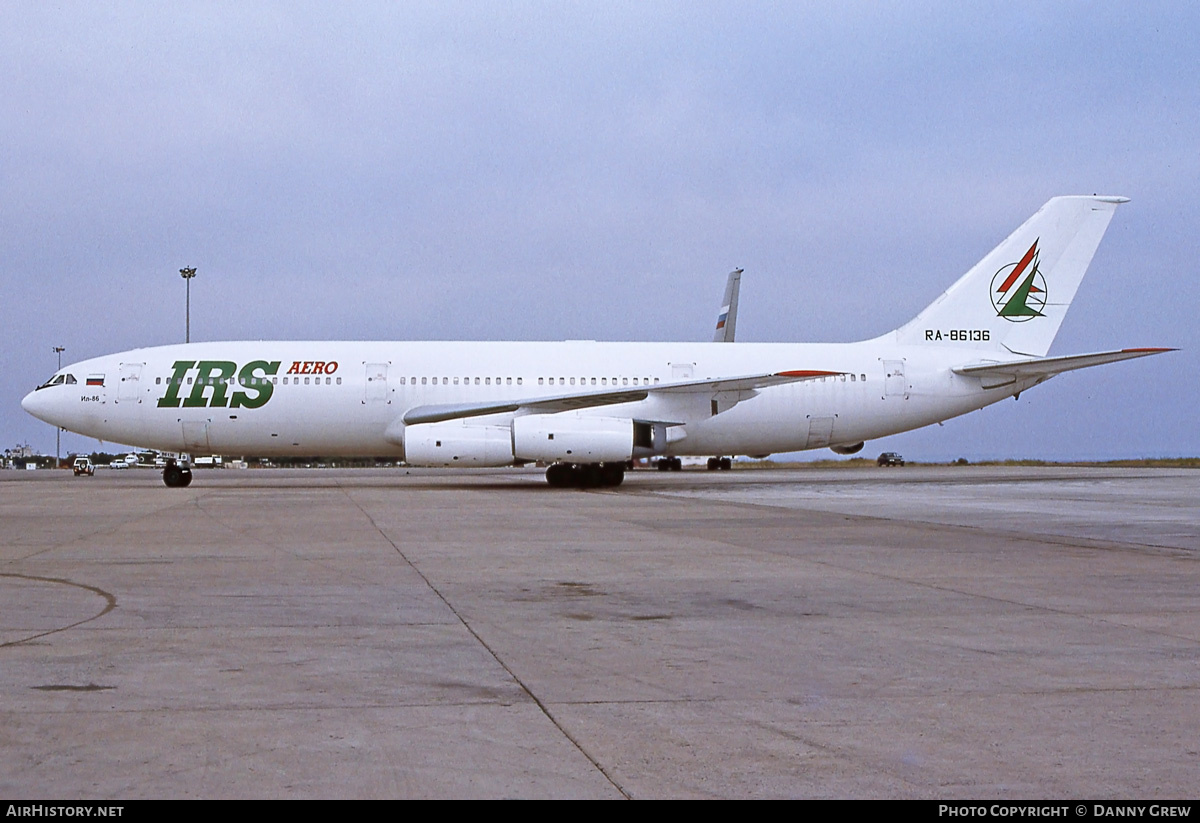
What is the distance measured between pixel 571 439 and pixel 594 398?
1137 millimetres

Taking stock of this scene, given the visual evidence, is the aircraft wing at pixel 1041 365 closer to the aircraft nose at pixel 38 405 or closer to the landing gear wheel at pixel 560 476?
the landing gear wheel at pixel 560 476

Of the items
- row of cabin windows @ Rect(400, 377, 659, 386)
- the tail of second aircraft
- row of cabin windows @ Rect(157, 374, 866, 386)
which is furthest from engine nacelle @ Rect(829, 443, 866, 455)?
row of cabin windows @ Rect(400, 377, 659, 386)

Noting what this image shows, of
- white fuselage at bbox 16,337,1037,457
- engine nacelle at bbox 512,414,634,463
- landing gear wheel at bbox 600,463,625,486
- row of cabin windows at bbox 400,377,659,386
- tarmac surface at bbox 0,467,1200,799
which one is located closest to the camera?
tarmac surface at bbox 0,467,1200,799

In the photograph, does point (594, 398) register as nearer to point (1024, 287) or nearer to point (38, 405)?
point (1024, 287)

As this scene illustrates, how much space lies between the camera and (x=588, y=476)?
2727 cm

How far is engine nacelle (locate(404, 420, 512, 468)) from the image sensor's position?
82.3 ft

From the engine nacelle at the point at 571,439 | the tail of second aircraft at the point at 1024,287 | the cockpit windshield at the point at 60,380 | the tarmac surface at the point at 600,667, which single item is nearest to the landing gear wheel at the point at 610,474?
the engine nacelle at the point at 571,439

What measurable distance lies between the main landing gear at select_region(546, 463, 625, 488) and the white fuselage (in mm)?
1360

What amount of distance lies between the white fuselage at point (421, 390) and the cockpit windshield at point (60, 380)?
0.13 metres

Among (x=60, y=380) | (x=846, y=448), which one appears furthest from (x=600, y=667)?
(x=846, y=448)

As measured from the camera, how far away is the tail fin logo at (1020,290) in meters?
29.2

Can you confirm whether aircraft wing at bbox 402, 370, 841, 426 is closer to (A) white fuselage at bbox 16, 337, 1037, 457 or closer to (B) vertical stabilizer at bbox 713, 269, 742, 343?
(A) white fuselage at bbox 16, 337, 1037, 457
